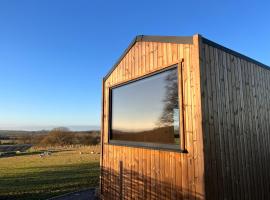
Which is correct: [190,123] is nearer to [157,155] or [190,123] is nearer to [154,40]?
[157,155]

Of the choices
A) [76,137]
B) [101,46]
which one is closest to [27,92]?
[101,46]

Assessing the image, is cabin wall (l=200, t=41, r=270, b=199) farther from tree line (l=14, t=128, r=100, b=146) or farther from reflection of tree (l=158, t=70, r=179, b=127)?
tree line (l=14, t=128, r=100, b=146)

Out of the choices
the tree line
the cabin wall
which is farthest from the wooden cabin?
the tree line

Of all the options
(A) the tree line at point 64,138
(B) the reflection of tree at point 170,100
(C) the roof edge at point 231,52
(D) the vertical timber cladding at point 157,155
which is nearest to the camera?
(D) the vertical timber cladding at point 157,155

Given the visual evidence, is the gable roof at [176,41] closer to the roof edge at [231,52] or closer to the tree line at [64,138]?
the roof edge at [231,52]

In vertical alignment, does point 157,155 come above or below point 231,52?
below

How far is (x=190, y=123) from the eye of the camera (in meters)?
3.11

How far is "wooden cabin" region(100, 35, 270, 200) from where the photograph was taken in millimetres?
3053

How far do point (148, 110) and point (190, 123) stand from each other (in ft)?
3.82

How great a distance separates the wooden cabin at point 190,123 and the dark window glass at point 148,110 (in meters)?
0.02

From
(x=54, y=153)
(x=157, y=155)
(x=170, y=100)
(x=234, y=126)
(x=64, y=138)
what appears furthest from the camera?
(x=64, y=138)

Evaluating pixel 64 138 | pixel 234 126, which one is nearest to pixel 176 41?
pixel 234 126

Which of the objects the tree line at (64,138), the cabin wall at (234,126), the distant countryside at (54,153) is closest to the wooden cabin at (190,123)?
the cabin wall at (234,126)

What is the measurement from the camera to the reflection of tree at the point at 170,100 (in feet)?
11.4
